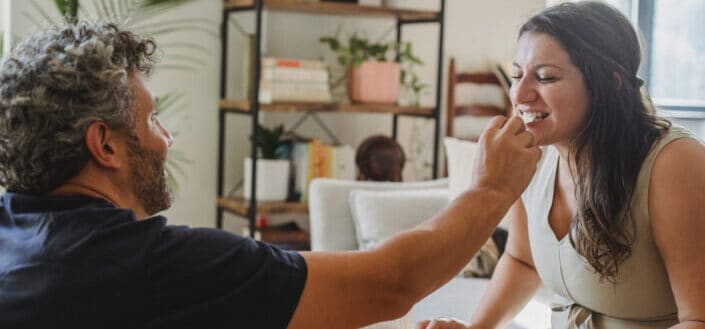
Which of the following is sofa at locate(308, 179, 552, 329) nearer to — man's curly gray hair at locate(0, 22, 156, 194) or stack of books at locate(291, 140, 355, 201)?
stack of books at locate(291, 140, 355, 201)

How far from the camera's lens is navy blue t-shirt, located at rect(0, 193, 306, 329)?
38.8 inches

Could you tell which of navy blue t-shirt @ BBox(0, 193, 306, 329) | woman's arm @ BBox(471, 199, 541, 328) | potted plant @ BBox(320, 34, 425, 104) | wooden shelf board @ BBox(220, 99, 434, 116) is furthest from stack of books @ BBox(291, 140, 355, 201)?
navy blue t-shirt @ BBox(0, 193, 306, 329)

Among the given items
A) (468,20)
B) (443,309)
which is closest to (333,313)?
(443,309)

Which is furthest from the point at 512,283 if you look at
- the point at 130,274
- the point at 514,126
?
the point at 130,274

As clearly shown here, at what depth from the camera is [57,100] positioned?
105 cm

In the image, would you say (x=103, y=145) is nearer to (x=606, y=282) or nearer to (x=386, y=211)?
(x=606, y=282)

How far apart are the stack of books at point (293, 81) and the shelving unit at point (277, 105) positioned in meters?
Answer: 0.03

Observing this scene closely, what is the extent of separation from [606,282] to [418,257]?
2.14 ft

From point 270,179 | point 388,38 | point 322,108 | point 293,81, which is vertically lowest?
point 270,179

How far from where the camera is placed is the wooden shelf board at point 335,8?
3.97 meters

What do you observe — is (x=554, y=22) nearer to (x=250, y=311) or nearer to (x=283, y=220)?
(x=250, y=311)

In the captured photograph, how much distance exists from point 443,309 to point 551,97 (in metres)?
1.27

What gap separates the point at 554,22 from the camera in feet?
5.27

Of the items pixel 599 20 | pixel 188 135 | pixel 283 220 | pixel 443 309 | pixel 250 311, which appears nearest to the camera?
pixel 250 311
